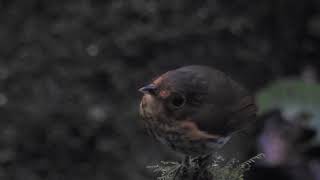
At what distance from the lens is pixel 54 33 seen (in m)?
3.64

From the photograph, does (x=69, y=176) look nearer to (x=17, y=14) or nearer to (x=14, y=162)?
(x=14, y=162)

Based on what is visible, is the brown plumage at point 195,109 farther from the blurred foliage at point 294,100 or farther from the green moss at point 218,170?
the blurred foliage at point 294,100

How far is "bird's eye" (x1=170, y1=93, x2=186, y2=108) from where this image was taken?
4.75 ft

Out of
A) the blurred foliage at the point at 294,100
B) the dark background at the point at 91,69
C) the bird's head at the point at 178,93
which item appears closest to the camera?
the bird's head at the point at 178,93

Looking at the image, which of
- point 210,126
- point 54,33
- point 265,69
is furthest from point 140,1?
point 210,126

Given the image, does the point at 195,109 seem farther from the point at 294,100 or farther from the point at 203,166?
the point at 294,100

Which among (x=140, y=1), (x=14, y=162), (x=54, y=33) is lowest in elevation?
(x=14, y=162)

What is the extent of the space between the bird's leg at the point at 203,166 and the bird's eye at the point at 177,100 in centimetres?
12

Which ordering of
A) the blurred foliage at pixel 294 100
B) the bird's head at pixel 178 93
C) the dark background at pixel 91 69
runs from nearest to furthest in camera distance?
the bird's head at pixel 178 93 → the blurred foliage at pixel 294 100 → the dark background at pixel 91 69

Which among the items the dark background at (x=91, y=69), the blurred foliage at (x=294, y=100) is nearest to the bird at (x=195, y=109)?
the blurred foliage at (x=294, y=100)

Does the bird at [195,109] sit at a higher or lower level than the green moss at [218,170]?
higher

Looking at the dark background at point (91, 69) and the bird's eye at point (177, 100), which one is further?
the dark background at point (91, 69)

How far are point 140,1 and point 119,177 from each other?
805mm

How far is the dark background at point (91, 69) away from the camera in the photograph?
3607mm
